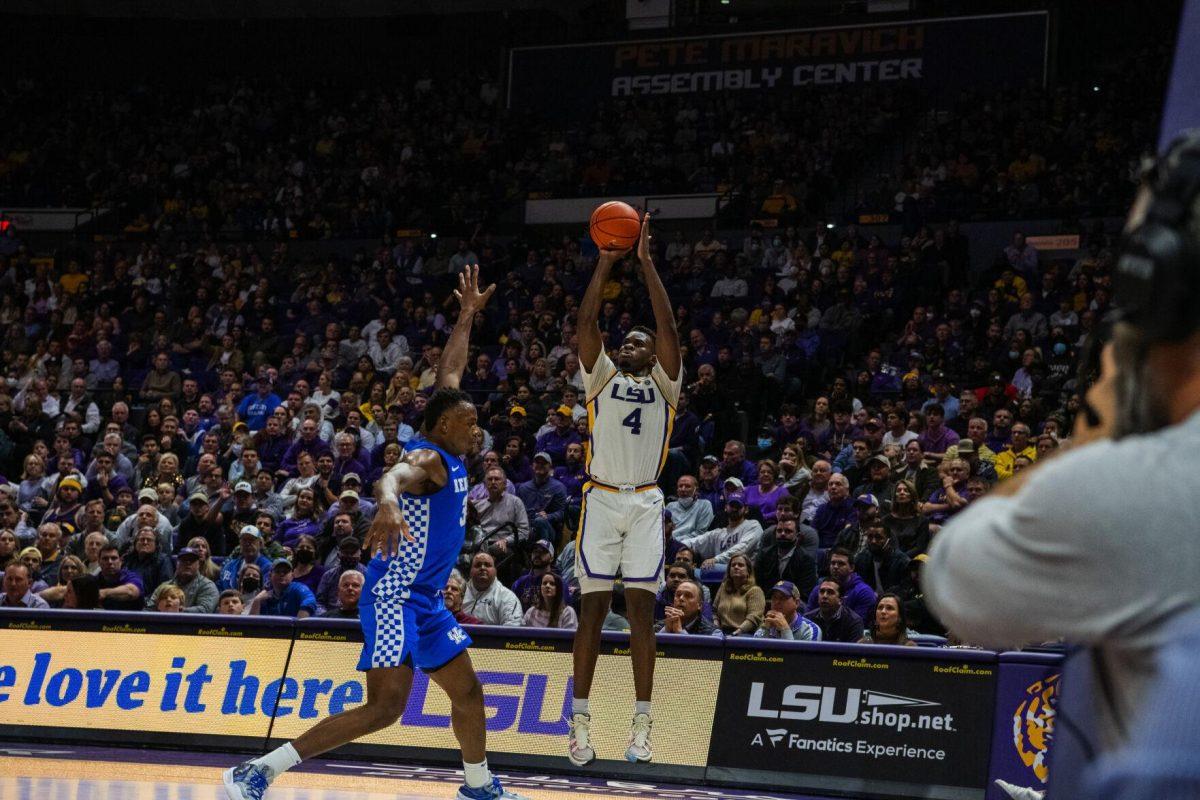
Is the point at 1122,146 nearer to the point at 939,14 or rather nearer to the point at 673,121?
the point at 939,14

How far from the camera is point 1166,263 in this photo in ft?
5.85

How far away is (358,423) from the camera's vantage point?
54.6ft

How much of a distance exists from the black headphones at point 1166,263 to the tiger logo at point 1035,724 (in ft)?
24.6

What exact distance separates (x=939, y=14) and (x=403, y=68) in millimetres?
12494

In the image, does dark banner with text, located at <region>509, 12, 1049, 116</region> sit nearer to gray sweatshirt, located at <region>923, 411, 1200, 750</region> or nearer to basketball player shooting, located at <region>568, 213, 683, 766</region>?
basketball player shooting, located at <region>568, 213, 683, 766</region>

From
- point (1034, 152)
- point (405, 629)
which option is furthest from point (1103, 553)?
point (1034, 152)

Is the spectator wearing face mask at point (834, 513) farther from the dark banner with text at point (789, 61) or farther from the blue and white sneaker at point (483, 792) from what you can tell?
the dark banner with text at point (789, 61)

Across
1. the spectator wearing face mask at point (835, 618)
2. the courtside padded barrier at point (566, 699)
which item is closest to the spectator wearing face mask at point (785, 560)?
the spectator wearing face mask at point (835, 618)

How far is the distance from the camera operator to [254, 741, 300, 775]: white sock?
5855mm

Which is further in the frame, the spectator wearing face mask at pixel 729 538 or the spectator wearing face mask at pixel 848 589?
the spectator wearing face mask at pixel 729 538

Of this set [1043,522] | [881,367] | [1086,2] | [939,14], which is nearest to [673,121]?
[939,14]

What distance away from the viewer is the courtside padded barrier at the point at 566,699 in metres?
9.18

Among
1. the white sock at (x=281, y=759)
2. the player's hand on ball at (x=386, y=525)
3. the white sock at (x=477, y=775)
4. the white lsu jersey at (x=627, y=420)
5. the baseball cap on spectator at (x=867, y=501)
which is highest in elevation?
the white lsu jersey at (x=627, y=420)

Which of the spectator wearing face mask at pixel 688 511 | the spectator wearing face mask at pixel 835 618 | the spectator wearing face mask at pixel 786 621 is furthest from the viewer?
the spectator wearing face mask at pixel 688 511
